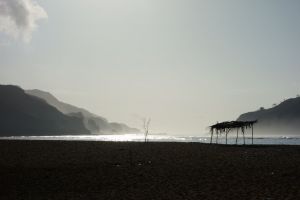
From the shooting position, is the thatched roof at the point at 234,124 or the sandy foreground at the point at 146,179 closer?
the sandy foreground at the point at 146,179

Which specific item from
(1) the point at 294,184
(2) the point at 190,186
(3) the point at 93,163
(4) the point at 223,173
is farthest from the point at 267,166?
(3) the point at 93,163

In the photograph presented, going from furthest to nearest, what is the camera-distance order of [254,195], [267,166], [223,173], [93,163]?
1. [93,163]
2. [267,166]
3. [223,173]
4. [254,195]

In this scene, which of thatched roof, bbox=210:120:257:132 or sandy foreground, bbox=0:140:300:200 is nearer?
sandy foreground, bbox=0:140:300:200

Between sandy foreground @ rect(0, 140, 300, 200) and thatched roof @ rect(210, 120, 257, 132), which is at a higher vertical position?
thatched roof @ rect(210, 120, 257, 132)

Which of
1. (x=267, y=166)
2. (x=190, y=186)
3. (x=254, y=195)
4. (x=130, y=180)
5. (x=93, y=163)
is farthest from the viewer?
(x=93, y=163)

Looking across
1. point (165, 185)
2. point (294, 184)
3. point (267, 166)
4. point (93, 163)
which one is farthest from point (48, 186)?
point (267, 166)

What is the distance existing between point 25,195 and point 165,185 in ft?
25.6

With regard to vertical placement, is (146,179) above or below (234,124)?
below

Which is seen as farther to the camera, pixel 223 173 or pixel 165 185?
pixel 223 173

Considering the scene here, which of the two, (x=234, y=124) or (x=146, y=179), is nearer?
(x=146, y=179)

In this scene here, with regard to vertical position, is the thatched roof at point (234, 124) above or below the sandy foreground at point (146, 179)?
above

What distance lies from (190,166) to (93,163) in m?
8.48

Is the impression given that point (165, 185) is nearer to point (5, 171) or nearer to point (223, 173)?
point (223, 173)

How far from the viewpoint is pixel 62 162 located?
3500 cm
